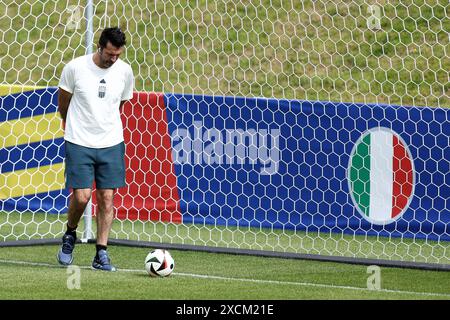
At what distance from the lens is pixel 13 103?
10953 mm

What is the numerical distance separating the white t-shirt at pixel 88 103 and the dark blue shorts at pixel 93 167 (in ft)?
0.18

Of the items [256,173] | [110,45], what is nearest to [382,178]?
[256,173]

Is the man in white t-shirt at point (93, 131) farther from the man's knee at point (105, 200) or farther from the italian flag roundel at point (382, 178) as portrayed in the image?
the italian flag roundel at point (382, 178)

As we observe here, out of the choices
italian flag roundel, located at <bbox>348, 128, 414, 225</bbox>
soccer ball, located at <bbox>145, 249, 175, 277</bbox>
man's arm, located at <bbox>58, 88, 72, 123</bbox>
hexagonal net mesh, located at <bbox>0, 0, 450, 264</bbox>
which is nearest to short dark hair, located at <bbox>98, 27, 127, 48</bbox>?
man's arm, located at <bbox>58, 88, 72, 123</bbox>

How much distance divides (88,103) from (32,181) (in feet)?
10.2

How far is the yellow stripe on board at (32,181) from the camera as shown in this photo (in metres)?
11.0

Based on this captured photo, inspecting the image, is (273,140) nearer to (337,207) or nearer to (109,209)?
(337,207)

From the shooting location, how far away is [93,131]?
8.12m

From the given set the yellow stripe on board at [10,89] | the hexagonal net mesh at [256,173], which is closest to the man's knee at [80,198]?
the hexagonal net mesh at [256,173]

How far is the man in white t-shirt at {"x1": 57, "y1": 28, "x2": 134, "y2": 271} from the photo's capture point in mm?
8109

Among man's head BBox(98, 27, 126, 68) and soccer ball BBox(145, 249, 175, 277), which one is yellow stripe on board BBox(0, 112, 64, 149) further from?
soccer ball BBox(145, 249, 175, 277)

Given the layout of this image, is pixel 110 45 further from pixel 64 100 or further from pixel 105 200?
pixel 105 200

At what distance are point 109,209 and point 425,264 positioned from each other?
96.2 inches

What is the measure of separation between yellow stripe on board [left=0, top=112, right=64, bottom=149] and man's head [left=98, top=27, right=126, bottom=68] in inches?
116
